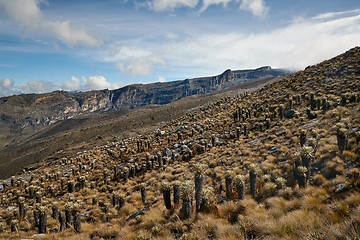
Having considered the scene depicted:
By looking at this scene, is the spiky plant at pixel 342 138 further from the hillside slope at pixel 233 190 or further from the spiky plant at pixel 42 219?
the spiky plant at pixel 42 219

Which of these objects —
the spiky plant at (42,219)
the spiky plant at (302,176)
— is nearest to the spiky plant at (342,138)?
Result: the spiky plant at (302,176)

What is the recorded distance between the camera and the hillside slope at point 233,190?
850cm

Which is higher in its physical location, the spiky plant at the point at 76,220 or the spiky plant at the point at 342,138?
the spiky plant at the point at 342,138

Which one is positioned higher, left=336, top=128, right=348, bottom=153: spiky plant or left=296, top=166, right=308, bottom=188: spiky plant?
left=336, top=128, right=348, bottom=153: spiky plant

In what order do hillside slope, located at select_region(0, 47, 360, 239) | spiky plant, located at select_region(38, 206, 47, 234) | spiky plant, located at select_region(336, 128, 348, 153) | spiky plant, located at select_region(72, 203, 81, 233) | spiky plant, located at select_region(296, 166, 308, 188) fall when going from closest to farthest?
1. hillside slope, located at select_region(0, 47, 360, 239)
2. spiky plant, located at select_region(296, 166, 308, 188)
3. spiky plant, located at select_region(336, 128, 348, 153)
4. spiky plant, located at select_region(72, 203, 81, 233)
5. spiky plant, located at select_region(38, 206, 47, 234)

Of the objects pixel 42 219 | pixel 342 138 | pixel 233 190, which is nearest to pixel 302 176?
pixel 233 190

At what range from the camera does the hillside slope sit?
335 inches

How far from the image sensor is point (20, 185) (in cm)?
3253

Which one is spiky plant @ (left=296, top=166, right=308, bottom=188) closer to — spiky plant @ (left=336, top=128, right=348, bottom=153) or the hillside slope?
the hillside slope

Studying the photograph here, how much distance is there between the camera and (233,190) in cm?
1422

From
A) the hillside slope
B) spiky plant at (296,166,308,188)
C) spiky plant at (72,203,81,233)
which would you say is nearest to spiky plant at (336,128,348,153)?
the hillside slope

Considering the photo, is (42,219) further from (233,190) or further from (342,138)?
(342,138)

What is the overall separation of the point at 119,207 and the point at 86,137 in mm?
131388

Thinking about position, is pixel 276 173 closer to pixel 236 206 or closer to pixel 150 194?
pixel 236 206
